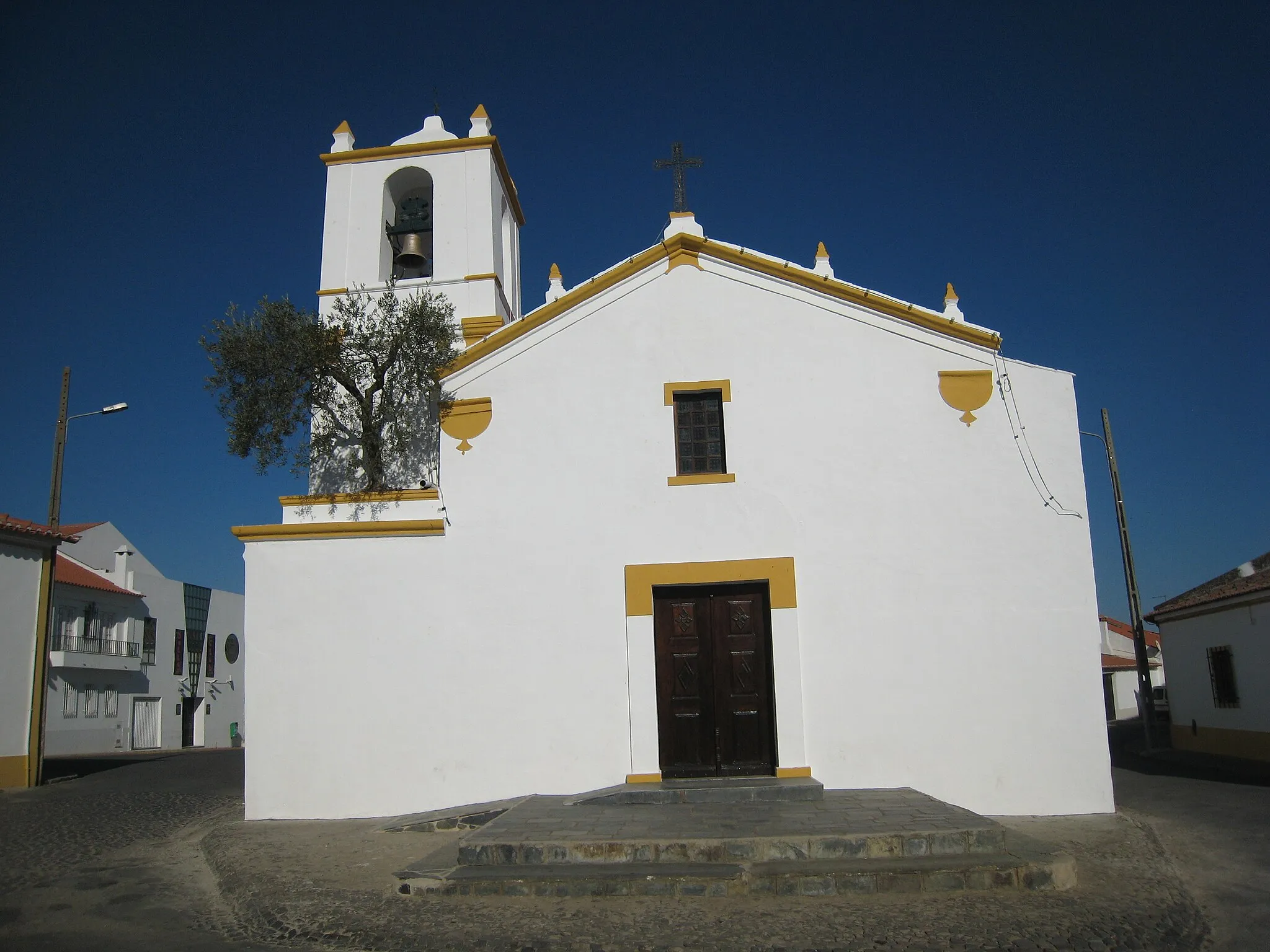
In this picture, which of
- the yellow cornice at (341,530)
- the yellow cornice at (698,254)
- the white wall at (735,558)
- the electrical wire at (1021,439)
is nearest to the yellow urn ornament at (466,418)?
the white wall at (735,558)

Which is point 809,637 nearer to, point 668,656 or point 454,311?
point 668,656

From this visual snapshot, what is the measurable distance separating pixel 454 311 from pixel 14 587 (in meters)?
9.09

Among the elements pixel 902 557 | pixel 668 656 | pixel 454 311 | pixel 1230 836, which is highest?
pixel 454 311

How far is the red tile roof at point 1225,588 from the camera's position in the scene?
54.9 feet

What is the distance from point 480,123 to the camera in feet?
45.6

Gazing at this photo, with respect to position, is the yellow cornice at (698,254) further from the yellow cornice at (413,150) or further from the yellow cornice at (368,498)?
the yellow cornice at (413,150)

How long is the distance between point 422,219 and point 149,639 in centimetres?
2554

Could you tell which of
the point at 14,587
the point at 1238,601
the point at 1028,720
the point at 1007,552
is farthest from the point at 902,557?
the point at 14,587

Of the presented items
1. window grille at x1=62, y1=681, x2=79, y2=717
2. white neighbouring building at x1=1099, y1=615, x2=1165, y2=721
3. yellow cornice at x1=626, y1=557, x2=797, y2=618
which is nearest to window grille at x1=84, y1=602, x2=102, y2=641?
window grille at x1=62, y1=681, x2=79, y2=717

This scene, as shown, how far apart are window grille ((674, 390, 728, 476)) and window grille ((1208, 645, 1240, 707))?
12647 millimetres

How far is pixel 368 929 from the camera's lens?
6.14 meters

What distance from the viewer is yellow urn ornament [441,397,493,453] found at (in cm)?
1100

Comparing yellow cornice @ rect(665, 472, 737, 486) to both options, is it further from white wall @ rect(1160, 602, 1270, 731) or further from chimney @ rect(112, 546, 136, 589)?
chimney @ rect(112, 546, 136, 589)

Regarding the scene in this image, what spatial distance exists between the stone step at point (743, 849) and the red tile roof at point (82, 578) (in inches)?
1031
